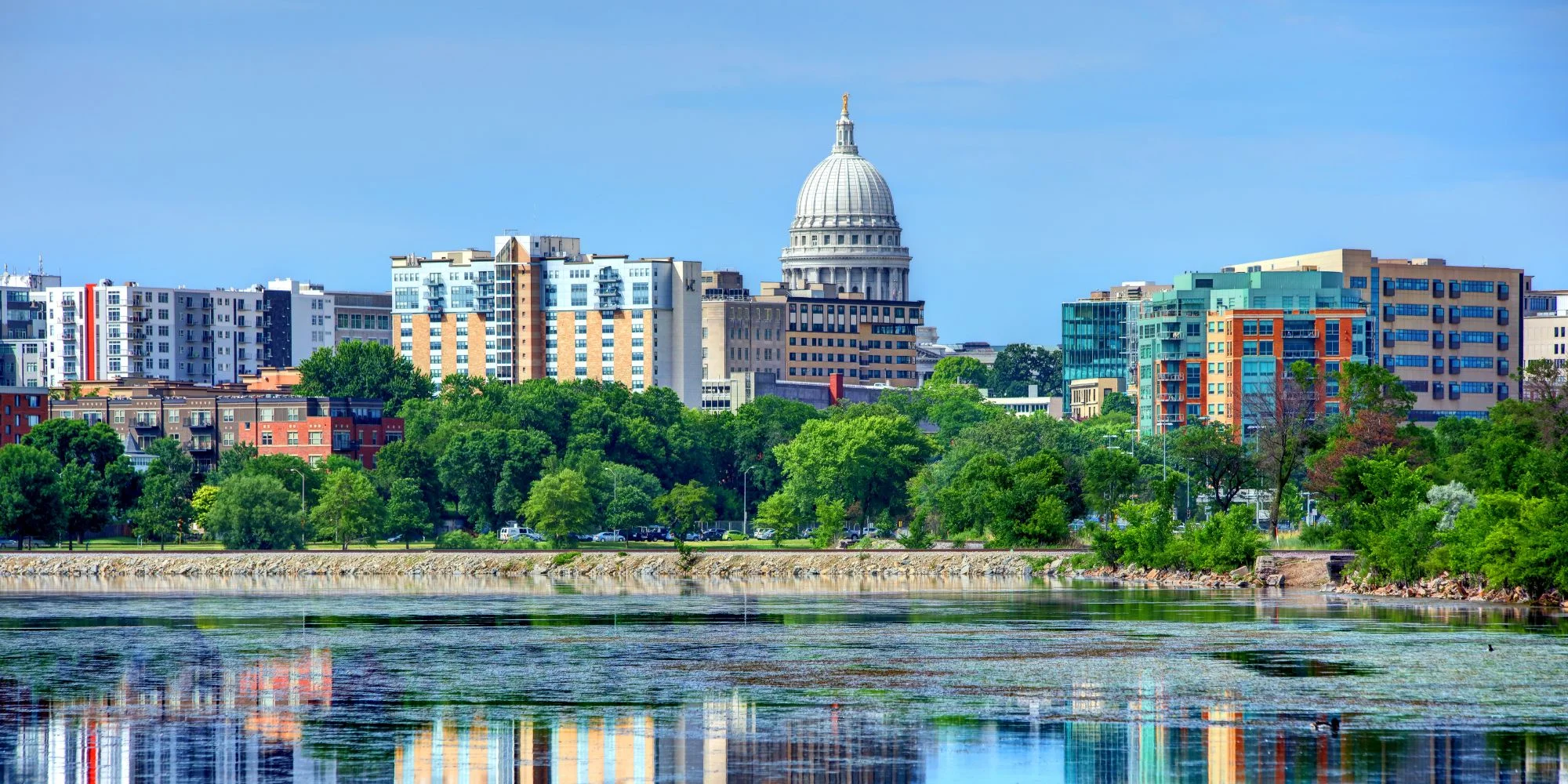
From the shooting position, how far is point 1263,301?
613 feet

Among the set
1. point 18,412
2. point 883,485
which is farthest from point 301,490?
point 18,412

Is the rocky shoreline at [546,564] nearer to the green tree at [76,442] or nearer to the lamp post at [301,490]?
the lamp post at [301,490]

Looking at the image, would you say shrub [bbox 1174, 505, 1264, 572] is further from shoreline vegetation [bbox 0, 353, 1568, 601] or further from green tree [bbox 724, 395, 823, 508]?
green tree [bbox 724, 395, 823, 508]

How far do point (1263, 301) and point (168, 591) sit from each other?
110532 millimetres

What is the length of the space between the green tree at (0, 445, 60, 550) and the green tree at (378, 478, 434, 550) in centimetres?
2018

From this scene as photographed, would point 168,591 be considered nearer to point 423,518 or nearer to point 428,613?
point 428,613

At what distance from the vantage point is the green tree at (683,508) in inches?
6216

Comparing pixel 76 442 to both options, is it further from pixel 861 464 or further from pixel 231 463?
pixel 861 464

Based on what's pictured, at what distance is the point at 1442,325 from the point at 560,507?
276ft

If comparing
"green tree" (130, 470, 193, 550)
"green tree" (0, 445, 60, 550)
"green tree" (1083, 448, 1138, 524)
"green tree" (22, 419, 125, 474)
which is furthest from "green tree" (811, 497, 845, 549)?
"green tree" (22, 419, 125, 474)

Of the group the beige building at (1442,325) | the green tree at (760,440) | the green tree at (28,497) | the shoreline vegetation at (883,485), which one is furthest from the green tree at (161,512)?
the beige building at (1442,325)

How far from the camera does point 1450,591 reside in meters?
81.8

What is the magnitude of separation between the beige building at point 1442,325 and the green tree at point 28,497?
10489 centimetres

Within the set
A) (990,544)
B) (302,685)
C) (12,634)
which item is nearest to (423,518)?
(990,544)
